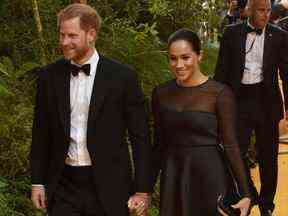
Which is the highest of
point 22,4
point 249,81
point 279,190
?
point 22,4

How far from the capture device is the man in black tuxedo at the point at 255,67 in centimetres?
580

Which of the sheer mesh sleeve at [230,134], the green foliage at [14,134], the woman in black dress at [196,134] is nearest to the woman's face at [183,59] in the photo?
the woman in black dress at [196,134]

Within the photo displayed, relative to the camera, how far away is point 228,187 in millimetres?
4305

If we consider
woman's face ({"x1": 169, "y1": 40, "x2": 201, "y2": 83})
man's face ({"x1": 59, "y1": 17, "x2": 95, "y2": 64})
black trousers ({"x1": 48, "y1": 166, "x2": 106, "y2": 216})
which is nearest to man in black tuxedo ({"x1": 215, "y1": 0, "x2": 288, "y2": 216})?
woman's face ({"x1": 169, "y1": 40, "x2": 201, "y2": 83})

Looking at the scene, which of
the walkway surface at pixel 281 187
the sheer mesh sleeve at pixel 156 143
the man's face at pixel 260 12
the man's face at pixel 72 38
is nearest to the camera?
the man's face at pixel 72 38

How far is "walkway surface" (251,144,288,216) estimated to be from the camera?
6.80 metres

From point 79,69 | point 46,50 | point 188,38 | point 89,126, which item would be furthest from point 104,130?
point 46,50

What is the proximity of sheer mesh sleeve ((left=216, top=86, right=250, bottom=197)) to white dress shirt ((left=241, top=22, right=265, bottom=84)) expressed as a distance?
1805 mm

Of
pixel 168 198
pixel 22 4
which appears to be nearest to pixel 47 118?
pixel 168 198

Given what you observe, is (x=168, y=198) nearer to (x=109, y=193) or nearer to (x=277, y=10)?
(x=109, y=193)

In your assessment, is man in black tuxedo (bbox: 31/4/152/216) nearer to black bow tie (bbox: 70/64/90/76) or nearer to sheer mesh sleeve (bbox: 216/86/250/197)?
black bow tie (bbox: 70/64/90/76)

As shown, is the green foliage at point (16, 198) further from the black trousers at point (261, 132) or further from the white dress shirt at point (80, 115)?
the black trousers at point (261, 132)

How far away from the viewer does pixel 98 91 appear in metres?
3.75

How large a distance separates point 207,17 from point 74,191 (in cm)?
595
